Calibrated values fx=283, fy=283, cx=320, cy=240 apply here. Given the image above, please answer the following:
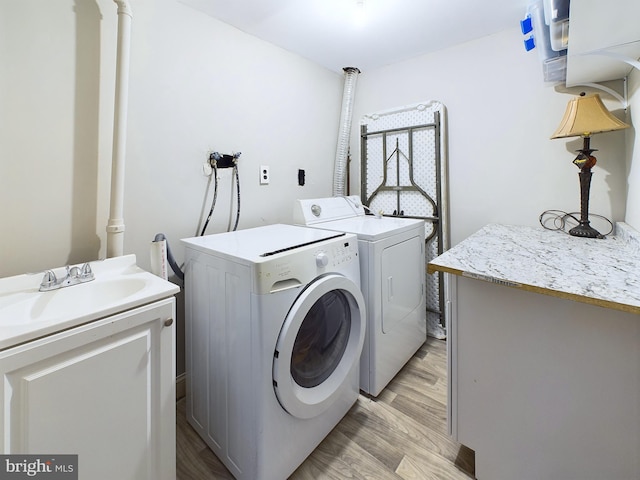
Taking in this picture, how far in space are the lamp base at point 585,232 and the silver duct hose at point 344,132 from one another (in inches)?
65.1

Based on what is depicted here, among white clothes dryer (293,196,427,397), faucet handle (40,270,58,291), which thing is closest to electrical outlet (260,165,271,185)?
white clothes dryer (293,196,427,397)

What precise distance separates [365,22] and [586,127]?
4.73 ft

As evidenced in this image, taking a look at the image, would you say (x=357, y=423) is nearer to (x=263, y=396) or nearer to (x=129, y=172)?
(x=263, y=396)

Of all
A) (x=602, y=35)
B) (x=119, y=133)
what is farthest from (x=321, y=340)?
(x=602, y=35)

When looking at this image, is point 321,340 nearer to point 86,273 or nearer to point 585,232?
point 86,273

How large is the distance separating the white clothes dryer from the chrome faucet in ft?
3.93

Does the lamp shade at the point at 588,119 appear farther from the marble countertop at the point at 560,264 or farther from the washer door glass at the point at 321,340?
the washer door glass at the point at 321,340

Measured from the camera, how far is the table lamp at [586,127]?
151 centimetres

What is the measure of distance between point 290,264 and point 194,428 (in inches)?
43.1

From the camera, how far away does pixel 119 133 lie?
132 centimetres

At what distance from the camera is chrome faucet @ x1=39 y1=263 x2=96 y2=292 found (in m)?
1.07

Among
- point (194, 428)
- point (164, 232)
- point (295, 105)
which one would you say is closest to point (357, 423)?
point (194, 428)

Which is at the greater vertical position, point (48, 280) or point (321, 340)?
point (48, 280)

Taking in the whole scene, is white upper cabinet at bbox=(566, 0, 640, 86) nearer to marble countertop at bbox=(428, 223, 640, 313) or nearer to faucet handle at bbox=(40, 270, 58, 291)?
marble countertop at bbox=(428, 223, 640, 313)
